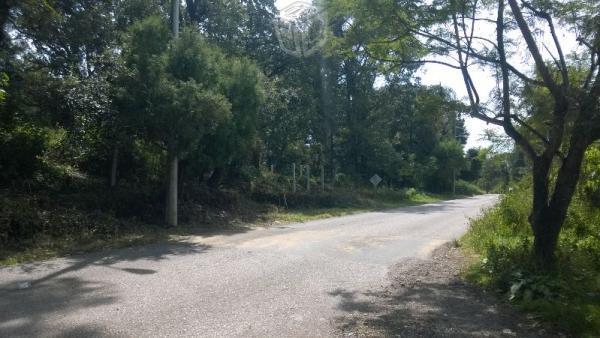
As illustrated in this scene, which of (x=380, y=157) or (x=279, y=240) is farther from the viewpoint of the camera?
(x=380, y=157)

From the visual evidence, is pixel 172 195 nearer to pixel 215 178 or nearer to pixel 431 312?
pixel 215 178

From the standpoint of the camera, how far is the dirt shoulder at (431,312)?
20.5 feet

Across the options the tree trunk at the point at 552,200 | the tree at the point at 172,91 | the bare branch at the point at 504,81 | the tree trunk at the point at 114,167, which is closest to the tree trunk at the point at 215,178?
the tree trunk at the point at 114,167

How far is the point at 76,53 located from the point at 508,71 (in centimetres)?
1565

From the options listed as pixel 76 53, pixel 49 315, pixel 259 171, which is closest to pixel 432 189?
pixel 259 171

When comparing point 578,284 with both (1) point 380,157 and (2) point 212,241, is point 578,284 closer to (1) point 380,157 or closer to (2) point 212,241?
(2) point 212,241

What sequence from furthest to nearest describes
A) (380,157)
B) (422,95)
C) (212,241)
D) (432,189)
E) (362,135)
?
(432,189) < (380,157) < (362,135) < (212,241) < (422,95)

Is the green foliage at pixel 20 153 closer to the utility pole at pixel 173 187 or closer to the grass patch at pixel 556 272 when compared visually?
the utility pole at pixel 173 187

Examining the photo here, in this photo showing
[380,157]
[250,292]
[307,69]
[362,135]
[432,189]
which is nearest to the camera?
[250,292]

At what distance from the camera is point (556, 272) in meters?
8.45

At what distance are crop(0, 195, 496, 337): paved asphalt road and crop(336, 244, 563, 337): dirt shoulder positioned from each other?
1.09 ft

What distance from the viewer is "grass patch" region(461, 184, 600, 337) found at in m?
6.61

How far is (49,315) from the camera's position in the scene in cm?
654

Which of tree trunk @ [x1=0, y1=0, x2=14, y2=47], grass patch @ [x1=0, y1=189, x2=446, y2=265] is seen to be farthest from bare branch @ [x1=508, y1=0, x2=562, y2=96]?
tree trunk @ [x1=0, y1=0, x2=14, y2=47]
